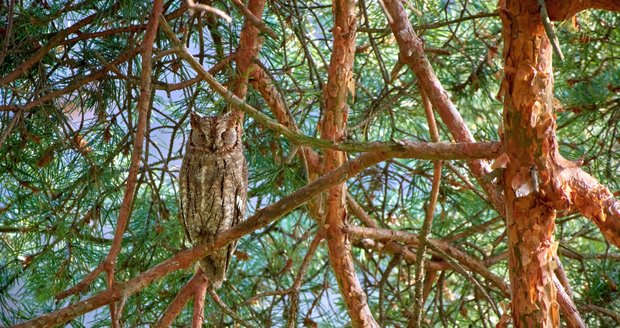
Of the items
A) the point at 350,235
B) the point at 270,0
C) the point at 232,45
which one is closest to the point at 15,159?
the point at 232,45

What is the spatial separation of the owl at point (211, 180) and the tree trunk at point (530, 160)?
1.24 m

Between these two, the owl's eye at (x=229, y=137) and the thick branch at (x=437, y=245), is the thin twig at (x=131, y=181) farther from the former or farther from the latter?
the owl's eye at (x=229, y=137)

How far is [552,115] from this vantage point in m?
1.08

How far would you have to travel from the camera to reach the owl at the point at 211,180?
2.23 meters

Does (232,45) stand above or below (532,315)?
above

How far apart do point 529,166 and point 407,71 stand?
66.2 inches

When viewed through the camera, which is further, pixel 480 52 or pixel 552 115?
pixel 480 52

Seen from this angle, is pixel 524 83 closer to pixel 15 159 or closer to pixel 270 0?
pixel 270 0

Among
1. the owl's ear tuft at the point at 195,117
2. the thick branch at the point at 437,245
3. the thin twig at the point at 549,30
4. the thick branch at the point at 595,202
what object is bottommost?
the thick branch at the point at 595,202

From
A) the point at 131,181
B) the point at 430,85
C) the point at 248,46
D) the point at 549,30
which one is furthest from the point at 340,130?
the point at 549,30

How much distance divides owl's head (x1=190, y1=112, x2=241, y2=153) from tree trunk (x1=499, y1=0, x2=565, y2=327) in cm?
119

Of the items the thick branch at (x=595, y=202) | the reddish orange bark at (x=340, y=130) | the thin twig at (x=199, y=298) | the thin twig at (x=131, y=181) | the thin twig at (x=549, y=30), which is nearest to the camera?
the thin twig at (x=549, y=30)

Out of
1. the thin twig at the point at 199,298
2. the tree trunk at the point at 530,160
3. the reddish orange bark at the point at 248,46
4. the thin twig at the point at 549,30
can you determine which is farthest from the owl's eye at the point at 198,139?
the thin twig at the point at 549,30

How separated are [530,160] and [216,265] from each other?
1.23 meters
